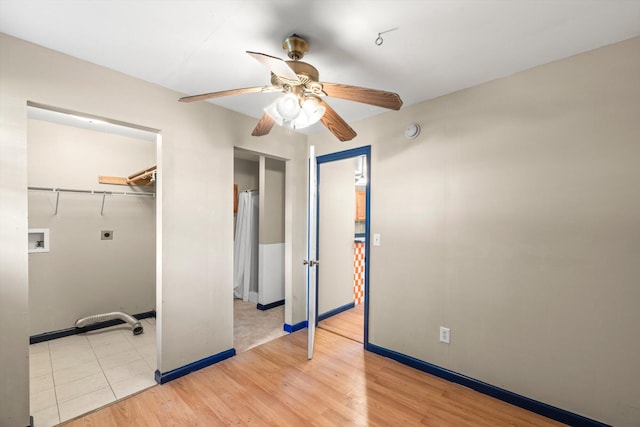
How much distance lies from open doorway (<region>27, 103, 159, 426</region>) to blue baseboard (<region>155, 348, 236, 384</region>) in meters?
0.11

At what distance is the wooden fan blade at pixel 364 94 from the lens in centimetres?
143

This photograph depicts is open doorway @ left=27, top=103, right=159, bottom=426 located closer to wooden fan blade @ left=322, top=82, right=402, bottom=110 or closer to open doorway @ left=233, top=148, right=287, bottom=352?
open doorway @ left=233, top=148, right=287, bottom=352

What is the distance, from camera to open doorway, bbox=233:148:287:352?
3.54m

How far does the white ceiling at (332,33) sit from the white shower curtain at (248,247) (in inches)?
99.2

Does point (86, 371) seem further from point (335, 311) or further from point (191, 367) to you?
point (335, 311)

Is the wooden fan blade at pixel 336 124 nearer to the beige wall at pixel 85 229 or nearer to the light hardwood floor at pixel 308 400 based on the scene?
the light hardwood floor at pixel 308 400

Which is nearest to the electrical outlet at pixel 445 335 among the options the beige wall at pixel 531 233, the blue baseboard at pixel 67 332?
the beige wall at pixel 531 233

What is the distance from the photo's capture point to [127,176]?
348 centimetres

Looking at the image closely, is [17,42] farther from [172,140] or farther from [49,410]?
[49,410]

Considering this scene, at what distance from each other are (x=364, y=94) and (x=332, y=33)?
15.8 inches

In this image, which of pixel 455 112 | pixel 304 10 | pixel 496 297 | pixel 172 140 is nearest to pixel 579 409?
pixel 496 297

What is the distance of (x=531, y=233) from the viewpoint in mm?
1934

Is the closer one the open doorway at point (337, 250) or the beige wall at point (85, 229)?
the beige wall at point (85, 229)

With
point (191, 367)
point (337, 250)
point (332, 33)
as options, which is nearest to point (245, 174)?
point (337, 250)
